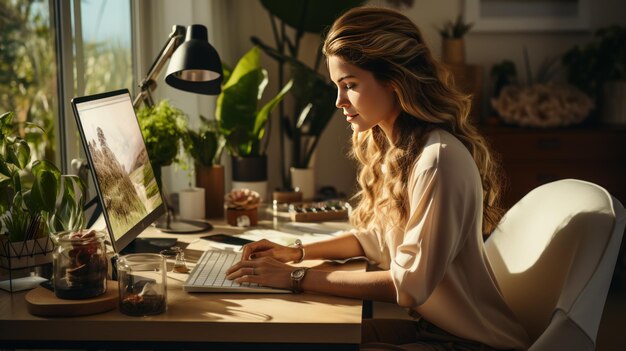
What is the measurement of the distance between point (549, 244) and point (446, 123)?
0.36 meters

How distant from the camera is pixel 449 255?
59.4 inches

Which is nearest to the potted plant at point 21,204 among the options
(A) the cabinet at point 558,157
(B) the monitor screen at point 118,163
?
(B) the monitor screen at point 118,163

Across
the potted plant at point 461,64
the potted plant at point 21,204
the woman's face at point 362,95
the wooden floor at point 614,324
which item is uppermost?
the potted plant at point 461,64

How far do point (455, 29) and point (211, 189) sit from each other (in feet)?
7.10

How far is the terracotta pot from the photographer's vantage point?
8.27 ft

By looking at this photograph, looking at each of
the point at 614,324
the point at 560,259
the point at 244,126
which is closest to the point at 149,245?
the point at 244,126

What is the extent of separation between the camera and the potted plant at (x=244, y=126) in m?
2.86

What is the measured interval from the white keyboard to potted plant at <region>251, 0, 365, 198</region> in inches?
57.4

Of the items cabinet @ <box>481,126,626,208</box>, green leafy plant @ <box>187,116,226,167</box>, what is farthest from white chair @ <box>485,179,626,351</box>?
cabinet @ <box>481,126,626,208</box>

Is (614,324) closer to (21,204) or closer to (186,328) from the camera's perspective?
(186,328)

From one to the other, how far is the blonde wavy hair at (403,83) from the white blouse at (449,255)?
53 mm

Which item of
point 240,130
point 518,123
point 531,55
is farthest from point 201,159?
point 531,55

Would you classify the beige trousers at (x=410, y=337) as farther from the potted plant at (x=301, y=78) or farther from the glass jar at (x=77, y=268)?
the potted plant at (x=301, y=78)

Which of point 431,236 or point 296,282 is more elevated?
point 431,236
